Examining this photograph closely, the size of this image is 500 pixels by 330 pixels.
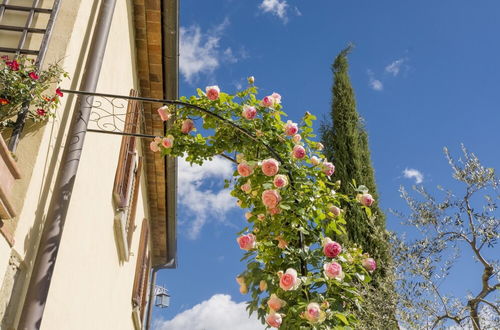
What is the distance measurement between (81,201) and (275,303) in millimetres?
1810

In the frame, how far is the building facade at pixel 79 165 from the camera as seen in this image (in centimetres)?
246

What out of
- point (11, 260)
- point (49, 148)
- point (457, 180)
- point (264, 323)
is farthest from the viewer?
point (457, 180)

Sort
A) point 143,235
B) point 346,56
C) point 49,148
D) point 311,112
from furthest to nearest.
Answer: point 346,56, point 143,235, point 311,112, point 49,148

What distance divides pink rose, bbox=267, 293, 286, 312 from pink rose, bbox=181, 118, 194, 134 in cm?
161

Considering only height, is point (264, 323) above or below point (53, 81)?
below

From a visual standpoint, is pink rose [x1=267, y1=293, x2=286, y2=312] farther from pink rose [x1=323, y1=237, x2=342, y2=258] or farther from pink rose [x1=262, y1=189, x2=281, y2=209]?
pink rose [x1=262, y1=189, x2=281, y2=209]

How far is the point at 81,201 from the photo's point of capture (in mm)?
3615

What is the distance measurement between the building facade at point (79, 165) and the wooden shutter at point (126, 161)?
0.04ft

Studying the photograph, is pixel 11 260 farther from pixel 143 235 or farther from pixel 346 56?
pixel 346 56

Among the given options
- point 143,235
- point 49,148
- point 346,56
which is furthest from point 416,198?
point 346,56

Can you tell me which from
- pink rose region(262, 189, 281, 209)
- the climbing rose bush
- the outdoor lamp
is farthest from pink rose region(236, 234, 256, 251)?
the outdoor lamp

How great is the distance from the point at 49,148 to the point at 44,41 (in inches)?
27.7

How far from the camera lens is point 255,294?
315 centimetres

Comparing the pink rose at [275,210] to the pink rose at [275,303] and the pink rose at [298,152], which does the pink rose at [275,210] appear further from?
the pink rose at [275,303]
